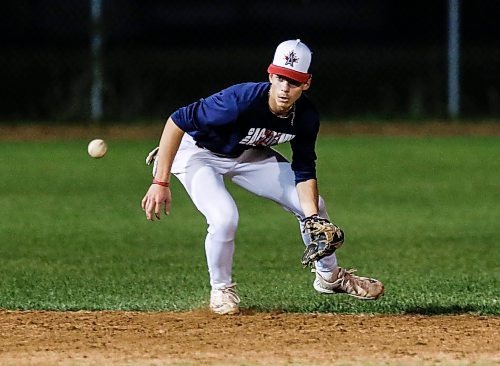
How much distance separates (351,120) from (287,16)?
2613 mm

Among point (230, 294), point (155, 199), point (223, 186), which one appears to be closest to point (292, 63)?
point (223, 186)

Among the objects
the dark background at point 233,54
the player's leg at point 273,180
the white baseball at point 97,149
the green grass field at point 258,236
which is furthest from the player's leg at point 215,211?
the dark background at point 233,54

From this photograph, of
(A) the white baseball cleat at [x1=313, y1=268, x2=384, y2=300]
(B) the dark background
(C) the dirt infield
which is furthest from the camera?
(B) the dark background

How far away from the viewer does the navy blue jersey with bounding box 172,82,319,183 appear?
6.40m

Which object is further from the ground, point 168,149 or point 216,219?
point 168,149

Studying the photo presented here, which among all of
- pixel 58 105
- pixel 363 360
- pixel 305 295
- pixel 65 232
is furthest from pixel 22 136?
pixel 363 360

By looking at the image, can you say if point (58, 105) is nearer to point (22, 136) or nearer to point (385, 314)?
point (22, 136)

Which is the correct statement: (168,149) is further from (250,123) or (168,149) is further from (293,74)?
(293,74)

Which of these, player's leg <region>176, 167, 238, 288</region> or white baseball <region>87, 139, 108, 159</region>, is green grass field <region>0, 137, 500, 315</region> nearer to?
player's leg <region>176, 167, 238, 288</region>

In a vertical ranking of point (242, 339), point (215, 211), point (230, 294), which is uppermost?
point (215, 211)

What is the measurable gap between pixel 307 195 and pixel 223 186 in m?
0.48

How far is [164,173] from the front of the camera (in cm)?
641

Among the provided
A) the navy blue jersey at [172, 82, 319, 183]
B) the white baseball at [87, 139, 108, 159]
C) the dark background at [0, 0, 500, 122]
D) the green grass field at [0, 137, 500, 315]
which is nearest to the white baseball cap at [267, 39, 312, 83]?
the navy blue jersey at [172, 82, 319, 183]

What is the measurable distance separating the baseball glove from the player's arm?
76 cm
